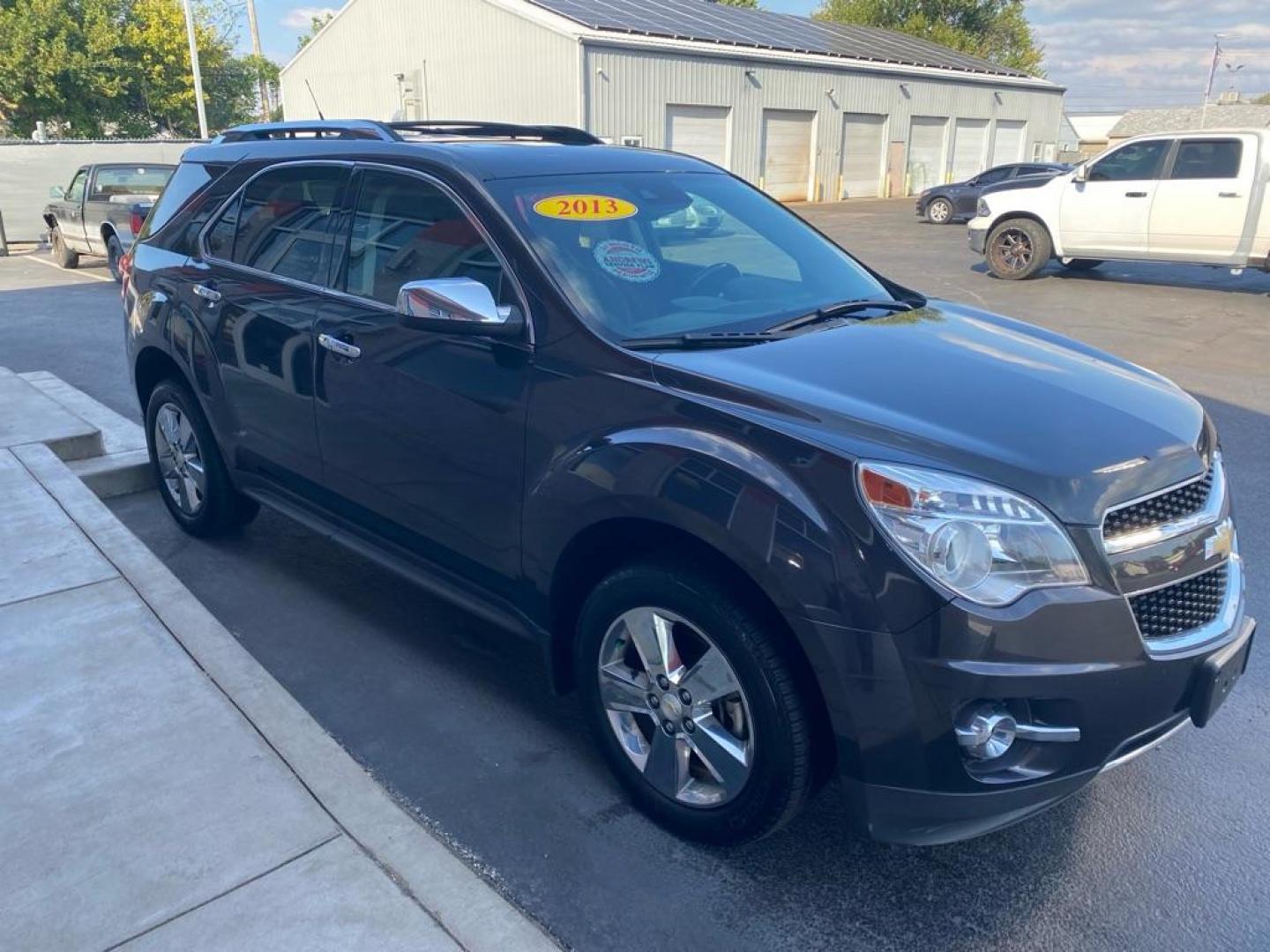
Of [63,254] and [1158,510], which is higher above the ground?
[1158,510]

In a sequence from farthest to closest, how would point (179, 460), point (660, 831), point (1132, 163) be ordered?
1. point (1132, 163)
2. point (179, 460)
3. point (660, 831)

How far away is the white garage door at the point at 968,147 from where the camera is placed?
3841cm

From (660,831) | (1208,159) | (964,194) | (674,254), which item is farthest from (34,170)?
(660,831)

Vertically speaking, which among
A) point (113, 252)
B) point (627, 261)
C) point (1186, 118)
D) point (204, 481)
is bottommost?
point (113, 252)

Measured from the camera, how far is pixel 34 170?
21.9 m

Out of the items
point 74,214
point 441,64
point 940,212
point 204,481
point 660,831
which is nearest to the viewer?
point 660,831

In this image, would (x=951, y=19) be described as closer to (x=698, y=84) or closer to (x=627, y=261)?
(x=698, y=84)

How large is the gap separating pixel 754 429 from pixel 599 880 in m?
1.27

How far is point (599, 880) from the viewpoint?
2.70m

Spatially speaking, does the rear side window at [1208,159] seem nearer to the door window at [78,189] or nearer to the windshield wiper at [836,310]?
the windshield wiper at [836,310]

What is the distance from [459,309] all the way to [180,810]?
1.56 meters

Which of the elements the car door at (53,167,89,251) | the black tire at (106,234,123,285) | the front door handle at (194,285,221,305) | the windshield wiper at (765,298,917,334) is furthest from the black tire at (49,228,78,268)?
the windshield wiper at (765,298,917,334)

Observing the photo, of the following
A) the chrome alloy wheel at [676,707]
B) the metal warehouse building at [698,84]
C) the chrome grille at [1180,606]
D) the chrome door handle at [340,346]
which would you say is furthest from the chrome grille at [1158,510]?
the metal warehouse building at [698,84]

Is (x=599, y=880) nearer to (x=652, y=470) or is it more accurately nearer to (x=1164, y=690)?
(x=652, y=470)
